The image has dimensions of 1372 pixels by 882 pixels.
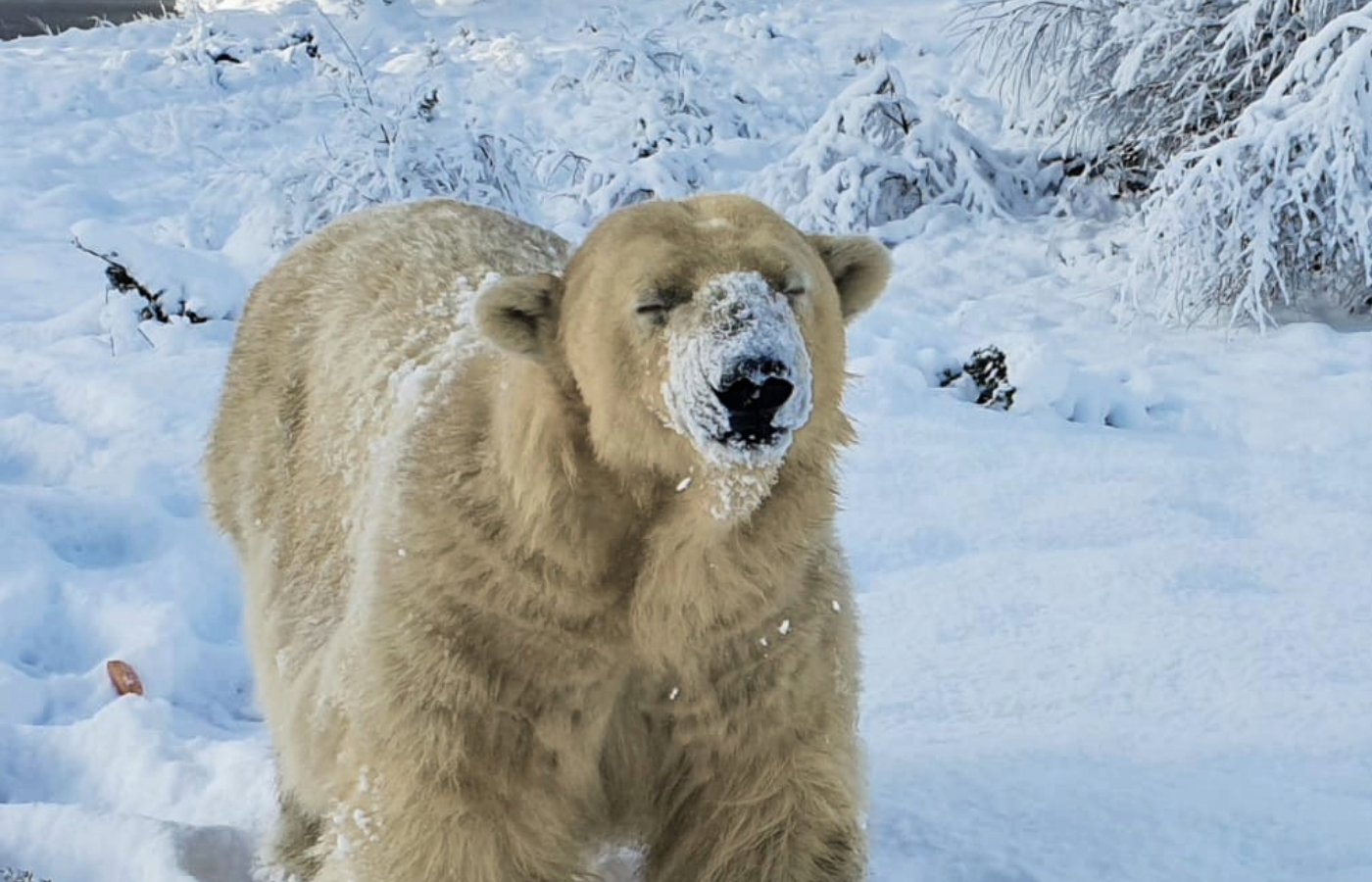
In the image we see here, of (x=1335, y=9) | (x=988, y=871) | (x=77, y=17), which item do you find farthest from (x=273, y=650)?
(x=77, y=17)

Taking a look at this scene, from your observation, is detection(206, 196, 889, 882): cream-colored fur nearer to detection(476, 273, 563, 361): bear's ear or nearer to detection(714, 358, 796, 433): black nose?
detection(476, 273, 563, 361): bear's ear

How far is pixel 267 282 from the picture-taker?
406 centimetres

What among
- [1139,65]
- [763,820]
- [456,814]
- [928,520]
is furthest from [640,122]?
[456,814]

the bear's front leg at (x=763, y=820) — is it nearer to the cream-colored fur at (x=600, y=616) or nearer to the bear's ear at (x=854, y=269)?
the cream-colored fur at (x=600, y=616)

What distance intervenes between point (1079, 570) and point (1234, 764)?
118cm

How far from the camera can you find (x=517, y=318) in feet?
8.05

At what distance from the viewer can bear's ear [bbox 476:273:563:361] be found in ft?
7.96

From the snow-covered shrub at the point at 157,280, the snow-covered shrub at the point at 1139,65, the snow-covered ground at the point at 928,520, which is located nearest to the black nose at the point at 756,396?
the snow-covered ground at the point at 928,520

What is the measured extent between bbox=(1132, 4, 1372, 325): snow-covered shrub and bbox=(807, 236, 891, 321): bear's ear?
428 cm

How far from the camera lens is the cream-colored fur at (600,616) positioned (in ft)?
7.68

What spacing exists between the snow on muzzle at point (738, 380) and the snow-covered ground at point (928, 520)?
117 cm

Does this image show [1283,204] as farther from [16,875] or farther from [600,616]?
[16,875]

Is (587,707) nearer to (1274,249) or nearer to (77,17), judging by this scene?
(1274,249)

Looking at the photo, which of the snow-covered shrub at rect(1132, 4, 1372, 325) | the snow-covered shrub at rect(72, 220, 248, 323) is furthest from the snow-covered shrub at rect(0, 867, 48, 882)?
the snow-covered shrub at rect(1132, 4, 1372, 325)
